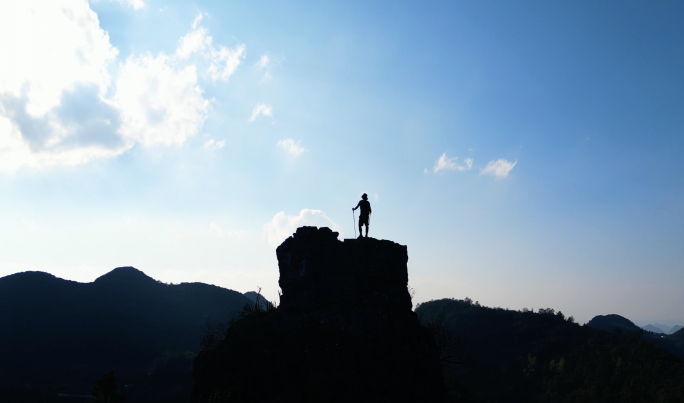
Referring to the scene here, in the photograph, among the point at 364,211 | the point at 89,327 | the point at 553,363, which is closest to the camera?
the point at 364,211

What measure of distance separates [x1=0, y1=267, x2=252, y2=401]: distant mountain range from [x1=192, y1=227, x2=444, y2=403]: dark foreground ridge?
51.5m

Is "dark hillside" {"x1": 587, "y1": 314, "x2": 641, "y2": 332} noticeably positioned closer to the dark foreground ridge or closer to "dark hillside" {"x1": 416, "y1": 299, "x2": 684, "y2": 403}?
"dark hillside" {"x1": 416, "y1": 299, "x2": 684, "y2": 403}

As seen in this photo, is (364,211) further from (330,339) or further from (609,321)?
(609,321)

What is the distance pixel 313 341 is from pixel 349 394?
297cm

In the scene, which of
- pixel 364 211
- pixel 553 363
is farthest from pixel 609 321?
pixel 364 211

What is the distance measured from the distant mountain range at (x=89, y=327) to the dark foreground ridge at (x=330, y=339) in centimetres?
5147

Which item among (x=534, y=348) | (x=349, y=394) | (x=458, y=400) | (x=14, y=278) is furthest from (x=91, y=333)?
(x=534, y=348)

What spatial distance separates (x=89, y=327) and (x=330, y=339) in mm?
82996

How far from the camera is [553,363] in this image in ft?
234

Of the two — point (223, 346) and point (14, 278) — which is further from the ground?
point (14, 278)

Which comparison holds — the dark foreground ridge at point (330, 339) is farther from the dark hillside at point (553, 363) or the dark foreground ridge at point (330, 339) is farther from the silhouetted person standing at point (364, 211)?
the dark hillside at point (553, 363)

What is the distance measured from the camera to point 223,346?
1805cm

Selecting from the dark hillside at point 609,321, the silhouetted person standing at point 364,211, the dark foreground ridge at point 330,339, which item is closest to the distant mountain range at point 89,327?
the dark foreground ridge at point 330,339

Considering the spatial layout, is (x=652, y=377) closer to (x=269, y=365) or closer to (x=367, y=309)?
(x=367, y=309)
